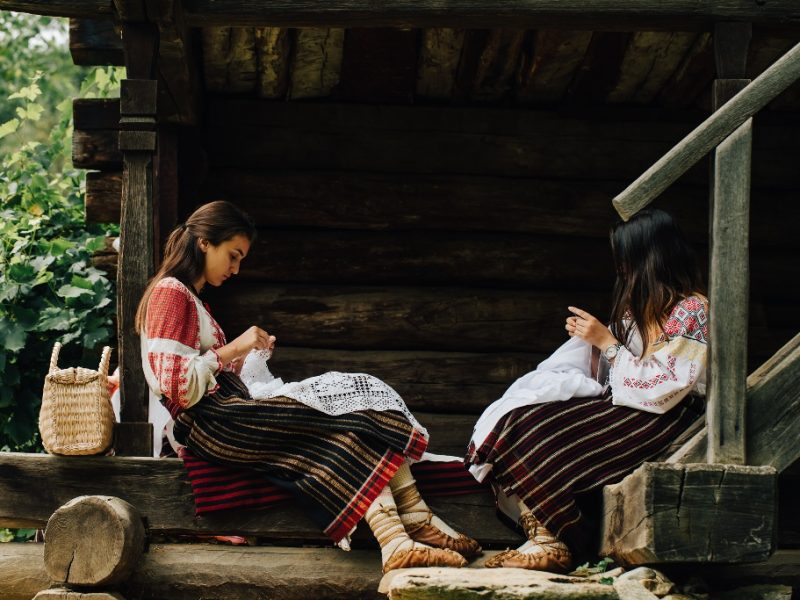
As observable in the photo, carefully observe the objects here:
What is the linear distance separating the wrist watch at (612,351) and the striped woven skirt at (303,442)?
31.8 inches

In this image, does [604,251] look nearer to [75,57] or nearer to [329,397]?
[329,397]

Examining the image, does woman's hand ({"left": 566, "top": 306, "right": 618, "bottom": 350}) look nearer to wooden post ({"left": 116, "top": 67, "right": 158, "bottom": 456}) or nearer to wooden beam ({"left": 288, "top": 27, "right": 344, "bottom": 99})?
wooden post ({"left": 116, "top": 67, "right": 158, "bottom": 456})

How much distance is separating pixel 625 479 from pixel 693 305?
771mm

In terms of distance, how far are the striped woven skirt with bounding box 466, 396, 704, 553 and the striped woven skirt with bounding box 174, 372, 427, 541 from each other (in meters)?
0.39

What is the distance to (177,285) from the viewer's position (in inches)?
180

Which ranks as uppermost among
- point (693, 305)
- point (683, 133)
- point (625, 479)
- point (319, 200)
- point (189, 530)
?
point (683, 133)

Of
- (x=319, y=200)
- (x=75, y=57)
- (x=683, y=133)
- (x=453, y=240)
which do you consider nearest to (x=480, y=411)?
(x=453, y=240)

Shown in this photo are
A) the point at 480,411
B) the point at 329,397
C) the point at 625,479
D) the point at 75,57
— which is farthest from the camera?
the point at 480,411

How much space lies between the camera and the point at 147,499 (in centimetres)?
456

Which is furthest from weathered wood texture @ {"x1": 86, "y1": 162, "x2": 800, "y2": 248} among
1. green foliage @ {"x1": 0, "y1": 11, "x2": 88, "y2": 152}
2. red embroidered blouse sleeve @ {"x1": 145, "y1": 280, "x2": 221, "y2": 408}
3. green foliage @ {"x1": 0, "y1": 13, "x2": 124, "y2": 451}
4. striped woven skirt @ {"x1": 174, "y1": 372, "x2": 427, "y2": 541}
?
green foliage @ {"x1": 0, "y1": 11, "x2": 88, "y2": 152}

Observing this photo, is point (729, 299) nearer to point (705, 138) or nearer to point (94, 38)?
point (705, 138)

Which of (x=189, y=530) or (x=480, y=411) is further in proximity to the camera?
(x=480, y=411)

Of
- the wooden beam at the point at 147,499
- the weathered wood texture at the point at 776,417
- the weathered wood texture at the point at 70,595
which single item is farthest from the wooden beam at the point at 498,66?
the weathered wood texture at the point at 70,595

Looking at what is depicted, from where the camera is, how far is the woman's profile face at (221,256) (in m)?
4.78
